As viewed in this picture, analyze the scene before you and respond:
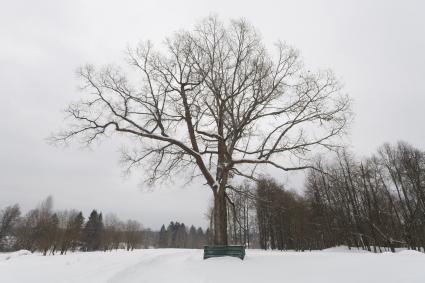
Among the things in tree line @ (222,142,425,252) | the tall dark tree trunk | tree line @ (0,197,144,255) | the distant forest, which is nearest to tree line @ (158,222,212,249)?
tree line @ (0,197,144,255)

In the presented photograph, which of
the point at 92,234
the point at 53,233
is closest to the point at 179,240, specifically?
the point at 92,234

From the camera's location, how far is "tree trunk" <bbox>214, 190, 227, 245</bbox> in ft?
37.3

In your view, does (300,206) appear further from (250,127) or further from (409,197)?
(250,127)

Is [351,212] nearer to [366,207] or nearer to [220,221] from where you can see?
[366,207]

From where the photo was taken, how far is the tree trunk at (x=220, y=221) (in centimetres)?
1138

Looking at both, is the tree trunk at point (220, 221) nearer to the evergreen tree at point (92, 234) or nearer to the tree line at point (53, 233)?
the tree line at point (53, 233)

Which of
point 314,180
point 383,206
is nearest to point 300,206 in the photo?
point 314,180

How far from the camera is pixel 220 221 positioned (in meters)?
11.6

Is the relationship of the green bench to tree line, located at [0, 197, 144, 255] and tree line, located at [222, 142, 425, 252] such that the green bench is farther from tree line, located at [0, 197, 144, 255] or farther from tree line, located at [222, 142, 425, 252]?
tree line, located at [0, 197, 144, 255]

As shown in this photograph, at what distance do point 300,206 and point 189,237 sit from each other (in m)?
93.5

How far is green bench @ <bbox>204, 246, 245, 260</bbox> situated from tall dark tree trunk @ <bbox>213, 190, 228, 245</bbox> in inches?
53.7

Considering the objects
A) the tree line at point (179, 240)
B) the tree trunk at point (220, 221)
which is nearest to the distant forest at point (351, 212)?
the tree trunk at point (220, 221)

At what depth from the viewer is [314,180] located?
139 feet

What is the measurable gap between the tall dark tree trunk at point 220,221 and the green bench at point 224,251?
4.47 ft
